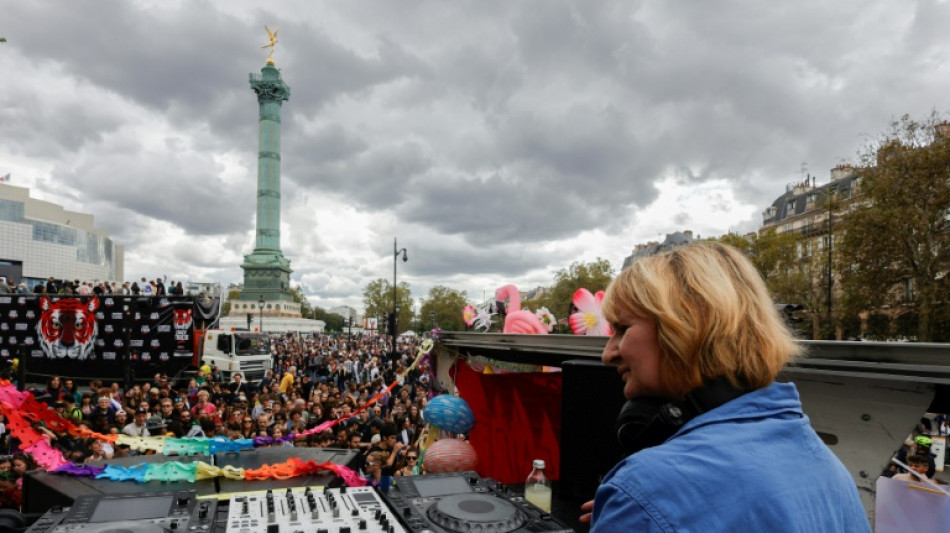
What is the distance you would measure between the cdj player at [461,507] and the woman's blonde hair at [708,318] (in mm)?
1433

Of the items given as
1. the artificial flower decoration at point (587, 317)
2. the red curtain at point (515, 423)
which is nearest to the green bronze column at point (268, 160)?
the artificial flower decoration at point (587, 317)

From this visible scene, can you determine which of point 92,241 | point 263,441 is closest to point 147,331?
point 263,441

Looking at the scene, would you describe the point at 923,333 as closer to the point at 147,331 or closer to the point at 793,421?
the point at 793,421

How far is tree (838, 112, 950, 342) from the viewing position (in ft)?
66.9

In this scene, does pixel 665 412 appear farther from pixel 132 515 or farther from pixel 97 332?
pixel 97 332

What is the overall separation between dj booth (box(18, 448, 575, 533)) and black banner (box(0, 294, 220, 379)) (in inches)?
686

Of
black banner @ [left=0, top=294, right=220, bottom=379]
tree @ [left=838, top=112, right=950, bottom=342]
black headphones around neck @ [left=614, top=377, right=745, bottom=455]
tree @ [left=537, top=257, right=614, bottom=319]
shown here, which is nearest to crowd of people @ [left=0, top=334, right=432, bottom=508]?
black headphones around neck @ [left=614, top=377, right=745, bottom=455]

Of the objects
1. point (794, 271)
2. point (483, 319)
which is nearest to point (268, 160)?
point (794, 271)

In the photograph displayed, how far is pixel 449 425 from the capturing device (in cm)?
520

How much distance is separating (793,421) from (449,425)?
14.6 feet

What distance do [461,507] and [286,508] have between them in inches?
31.6

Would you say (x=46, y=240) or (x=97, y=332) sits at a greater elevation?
(x=46, y=240)

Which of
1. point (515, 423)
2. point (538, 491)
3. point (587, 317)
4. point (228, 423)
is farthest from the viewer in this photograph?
point (228, 423)

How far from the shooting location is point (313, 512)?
91.3 inches
